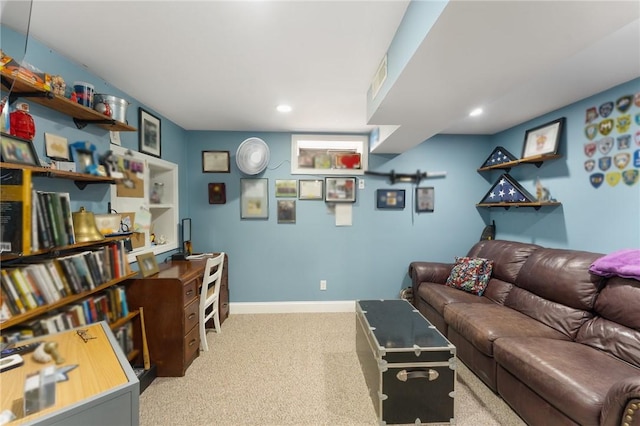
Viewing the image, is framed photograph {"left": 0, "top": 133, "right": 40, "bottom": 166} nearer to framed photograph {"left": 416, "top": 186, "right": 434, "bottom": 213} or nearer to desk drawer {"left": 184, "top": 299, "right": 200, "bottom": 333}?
desk drawer {"left": 184, "top": 299, "right": 200, "bottom": 333}

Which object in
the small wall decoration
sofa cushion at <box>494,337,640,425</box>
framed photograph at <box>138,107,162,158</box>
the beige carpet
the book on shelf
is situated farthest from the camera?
the small wall decoration

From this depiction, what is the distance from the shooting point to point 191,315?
2025mm

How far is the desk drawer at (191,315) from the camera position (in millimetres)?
1938

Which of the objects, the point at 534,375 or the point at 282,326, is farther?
the point at 282,326

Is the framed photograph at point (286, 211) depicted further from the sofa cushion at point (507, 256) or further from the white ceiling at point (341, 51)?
the sofa cushion at point (507, 256)

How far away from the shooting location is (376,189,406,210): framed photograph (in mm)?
3148

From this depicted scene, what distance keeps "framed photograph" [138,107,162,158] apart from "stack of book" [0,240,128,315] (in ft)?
5.47

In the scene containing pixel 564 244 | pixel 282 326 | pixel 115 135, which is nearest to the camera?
pixel 115 135

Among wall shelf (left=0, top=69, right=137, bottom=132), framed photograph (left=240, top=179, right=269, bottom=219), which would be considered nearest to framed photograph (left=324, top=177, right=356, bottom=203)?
framed photograph (left=240, top=179, right=269, bottom=219)

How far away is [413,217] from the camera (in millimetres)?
3180

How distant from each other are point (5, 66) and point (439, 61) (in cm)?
143

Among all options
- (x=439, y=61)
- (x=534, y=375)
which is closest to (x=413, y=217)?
(x=534, y=375)

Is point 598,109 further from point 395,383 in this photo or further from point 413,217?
point 395,383

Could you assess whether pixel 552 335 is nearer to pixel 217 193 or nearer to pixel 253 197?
pixel 253 197
